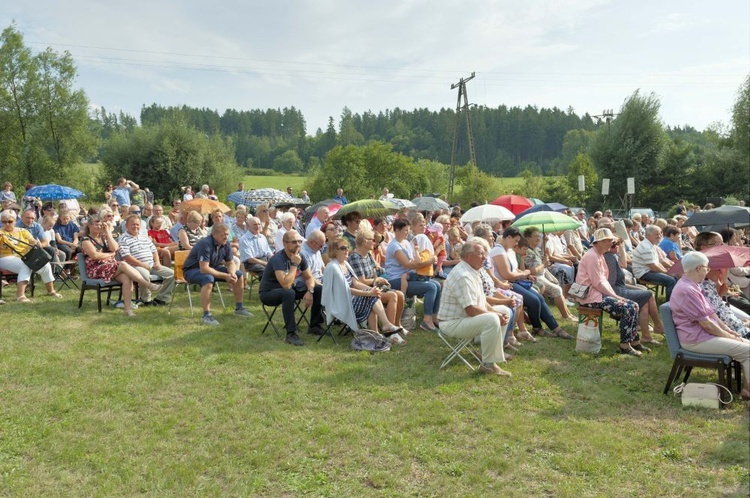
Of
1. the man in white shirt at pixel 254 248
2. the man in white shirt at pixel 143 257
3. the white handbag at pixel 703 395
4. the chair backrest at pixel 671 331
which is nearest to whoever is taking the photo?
the white handbag at pixel 703 395

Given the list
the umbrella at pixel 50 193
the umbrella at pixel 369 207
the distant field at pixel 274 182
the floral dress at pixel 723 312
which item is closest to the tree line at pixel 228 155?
the distant field at pixel 274 182

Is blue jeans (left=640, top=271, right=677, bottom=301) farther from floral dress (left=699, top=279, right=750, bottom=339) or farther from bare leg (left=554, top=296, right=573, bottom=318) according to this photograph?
floral dress (left=699, top=279, right=750, bottom=339)

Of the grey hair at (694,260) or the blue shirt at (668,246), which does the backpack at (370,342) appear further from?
the blue shirt at (668,246)

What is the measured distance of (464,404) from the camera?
4879 millimetres

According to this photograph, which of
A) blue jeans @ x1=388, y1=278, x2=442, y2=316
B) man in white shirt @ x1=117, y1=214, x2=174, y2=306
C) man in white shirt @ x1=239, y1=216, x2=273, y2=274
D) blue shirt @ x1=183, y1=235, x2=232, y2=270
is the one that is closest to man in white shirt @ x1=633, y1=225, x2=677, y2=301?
blue jeans @ x1=388, y1=278, x2=442, y2=316

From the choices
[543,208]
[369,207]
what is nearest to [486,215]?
[543,208]

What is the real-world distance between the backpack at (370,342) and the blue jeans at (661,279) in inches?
181

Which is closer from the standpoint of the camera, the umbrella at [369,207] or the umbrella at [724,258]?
the umbrella at [724,258]

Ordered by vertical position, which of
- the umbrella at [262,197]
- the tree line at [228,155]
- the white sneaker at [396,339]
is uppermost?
the tree line at [228,155]

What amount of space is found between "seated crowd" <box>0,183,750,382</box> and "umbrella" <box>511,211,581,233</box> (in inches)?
18.1

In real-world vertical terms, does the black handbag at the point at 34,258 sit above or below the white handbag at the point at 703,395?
above

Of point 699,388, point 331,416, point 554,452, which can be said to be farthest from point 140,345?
point 699,388

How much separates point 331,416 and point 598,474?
2.07 metres

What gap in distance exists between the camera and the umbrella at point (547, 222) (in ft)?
28.1
